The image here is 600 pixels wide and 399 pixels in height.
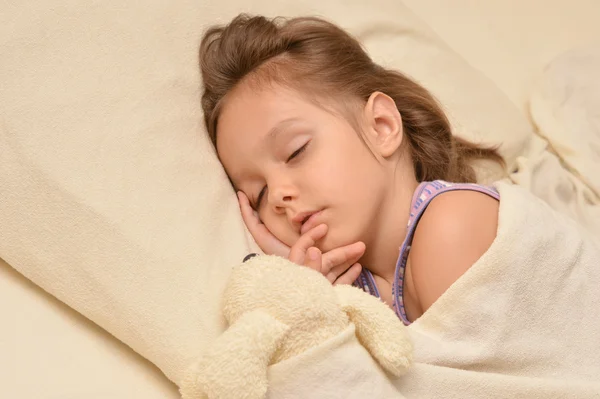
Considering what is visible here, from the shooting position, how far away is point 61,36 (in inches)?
44.3

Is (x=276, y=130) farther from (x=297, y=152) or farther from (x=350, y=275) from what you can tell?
(x=350, y=275)

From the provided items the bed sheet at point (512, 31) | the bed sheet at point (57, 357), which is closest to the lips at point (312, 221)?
the bed sheet at point (57, 357)

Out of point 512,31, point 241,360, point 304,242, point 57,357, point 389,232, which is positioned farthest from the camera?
point 512,31

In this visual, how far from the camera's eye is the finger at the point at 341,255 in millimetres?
1145

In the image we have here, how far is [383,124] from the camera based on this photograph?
1.30m

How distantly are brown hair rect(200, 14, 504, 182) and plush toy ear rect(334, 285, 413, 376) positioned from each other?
49cm

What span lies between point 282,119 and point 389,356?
1.58 ft

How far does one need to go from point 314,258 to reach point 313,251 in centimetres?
1

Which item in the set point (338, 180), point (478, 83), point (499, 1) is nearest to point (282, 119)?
point (338, 180)

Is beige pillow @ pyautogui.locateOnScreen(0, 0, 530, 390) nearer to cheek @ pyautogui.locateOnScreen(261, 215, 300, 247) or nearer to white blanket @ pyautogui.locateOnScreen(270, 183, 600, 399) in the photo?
cheek @ pyautogui.locateOnScreen(261, 215, 300, 247)

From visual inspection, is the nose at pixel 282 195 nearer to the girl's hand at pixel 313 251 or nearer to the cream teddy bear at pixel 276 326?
the girl's hand at pixel 313 251

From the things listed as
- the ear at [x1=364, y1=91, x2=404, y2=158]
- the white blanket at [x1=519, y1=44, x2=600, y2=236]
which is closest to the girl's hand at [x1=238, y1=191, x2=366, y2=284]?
the ear at [x1=364, y1=91, x2=404, y2=158]

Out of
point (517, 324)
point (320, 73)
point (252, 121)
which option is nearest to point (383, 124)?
point (320, 73)

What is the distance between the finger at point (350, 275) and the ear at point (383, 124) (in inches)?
8.4
